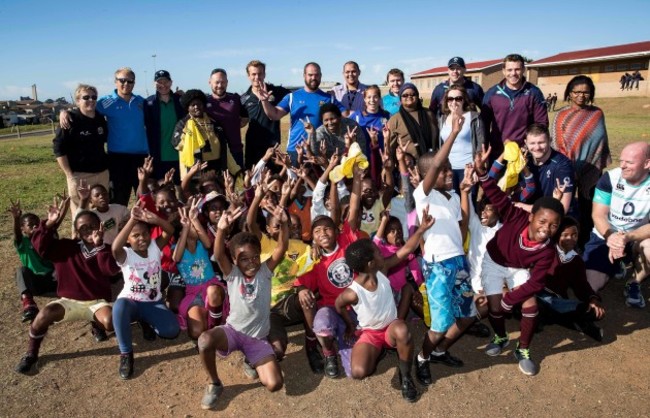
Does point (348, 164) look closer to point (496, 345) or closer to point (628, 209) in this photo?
point (496, 345)

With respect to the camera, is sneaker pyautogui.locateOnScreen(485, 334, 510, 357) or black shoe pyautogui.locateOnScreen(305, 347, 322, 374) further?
sneaker pyautogui.locateOnScreen(485, 334, 510, 357)

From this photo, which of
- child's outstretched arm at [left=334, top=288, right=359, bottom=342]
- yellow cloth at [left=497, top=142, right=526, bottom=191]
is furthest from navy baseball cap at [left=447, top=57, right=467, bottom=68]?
child's outstretched arm at [left=334, top=288, right=359, bottom=342]

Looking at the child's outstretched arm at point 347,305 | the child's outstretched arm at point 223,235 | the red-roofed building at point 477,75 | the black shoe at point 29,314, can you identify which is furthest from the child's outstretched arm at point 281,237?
the red-roofed building at point 477,75

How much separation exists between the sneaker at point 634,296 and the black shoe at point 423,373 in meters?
2.94

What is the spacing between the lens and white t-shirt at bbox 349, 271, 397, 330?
4.08 meters

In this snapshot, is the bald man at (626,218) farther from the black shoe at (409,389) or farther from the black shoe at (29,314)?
the black shoe at (29,314)

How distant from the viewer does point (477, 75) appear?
50.2 metres

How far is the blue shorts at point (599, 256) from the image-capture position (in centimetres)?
536

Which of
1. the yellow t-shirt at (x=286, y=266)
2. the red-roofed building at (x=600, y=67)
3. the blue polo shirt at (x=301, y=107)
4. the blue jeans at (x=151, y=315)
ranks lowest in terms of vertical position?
the blue jeans at (x=151, y=315)

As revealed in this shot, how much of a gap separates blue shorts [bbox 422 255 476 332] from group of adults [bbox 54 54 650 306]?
67.3 inches

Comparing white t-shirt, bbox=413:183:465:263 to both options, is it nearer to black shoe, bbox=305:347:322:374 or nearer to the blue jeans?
black shoe, bbox=305:347:322:374

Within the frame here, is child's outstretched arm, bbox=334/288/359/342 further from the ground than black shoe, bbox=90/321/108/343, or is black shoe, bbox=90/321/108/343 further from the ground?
child's outstretched arm, bbox=334/288/359/342

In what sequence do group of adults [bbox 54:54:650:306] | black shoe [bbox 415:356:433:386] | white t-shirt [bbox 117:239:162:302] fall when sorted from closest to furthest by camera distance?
black shoe [bbox 415:356:433:386] < white t-shirt [bbox 117:239:162:302] < group of adults [bbox 54:54:650:306]

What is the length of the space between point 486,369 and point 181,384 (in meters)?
2.78
